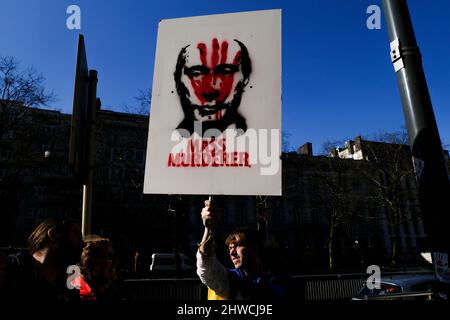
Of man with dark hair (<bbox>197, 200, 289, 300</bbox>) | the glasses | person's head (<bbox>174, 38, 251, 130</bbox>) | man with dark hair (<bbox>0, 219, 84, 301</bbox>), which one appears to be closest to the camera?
man with dark hair (<bbox>0, 219, 84, 301</bbox>)

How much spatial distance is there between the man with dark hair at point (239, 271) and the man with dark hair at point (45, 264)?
0.89 metres

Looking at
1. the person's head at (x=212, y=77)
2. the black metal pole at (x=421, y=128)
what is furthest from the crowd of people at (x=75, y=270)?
the black metal pole at (x=421, y=128)

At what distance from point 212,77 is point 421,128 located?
4.74 ft

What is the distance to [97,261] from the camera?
9.92ft

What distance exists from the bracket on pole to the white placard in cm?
80

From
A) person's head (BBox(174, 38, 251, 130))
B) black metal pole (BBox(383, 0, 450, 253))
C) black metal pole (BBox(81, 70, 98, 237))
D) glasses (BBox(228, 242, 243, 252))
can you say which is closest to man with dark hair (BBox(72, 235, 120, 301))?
black metal pole (BBox(81, 70, 98, 237))

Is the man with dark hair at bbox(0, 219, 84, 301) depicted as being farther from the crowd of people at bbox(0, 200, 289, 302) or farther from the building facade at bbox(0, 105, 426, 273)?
the building facade at bbox(0, 105, 426, 273)

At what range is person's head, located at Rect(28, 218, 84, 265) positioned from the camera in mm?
2455

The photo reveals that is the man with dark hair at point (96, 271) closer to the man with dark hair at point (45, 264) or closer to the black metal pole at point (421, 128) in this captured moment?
the man with dark hair at point (45, 264)

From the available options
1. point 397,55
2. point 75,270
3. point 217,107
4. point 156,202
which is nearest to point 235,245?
point 217,107

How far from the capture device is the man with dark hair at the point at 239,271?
232 centimetres
